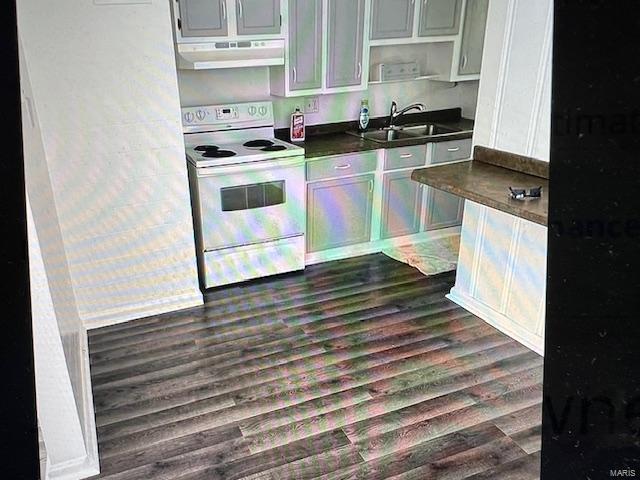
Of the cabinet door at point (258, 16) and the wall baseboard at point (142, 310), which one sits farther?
the cabinet door at point (258, 16)

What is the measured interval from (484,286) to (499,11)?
1.43 meters

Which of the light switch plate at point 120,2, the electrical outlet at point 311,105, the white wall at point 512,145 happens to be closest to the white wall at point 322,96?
the electrical outlet at point 311,105

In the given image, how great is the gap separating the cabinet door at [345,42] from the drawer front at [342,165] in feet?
1.66

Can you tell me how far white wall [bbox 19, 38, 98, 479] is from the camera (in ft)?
5.60

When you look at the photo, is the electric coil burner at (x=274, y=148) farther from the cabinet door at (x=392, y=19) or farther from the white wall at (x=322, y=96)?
the cabinet door at (x=392, y=19)

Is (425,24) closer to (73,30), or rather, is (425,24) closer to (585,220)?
(73,30)

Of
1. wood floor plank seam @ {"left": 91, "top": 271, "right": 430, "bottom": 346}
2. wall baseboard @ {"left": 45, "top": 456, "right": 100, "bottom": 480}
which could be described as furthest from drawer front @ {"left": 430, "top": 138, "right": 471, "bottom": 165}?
wall baseboard @ {"left": 45, "top": 456, "right": 100, "bottom": 480}

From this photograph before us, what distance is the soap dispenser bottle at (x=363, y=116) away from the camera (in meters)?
4.02

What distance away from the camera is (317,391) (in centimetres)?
245

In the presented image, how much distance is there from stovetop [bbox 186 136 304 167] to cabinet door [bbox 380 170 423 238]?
30.4 inches

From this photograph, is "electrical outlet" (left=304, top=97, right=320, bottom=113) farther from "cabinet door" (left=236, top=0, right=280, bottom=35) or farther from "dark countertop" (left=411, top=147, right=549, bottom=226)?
"dark countertop" (left=411, top=147, right=549, bottom=226)

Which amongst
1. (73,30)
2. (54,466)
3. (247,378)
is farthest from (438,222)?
(54,466)

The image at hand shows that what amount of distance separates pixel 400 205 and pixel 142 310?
1.90m

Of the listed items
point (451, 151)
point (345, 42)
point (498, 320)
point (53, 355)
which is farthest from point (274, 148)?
point (53, 355)
